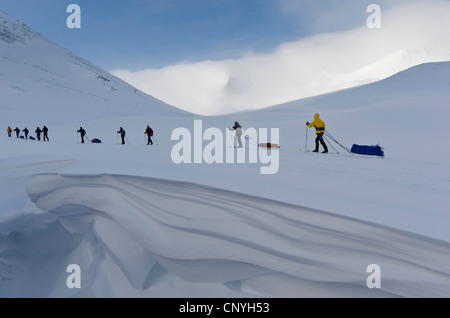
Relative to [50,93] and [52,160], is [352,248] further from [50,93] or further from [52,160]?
[50,93]

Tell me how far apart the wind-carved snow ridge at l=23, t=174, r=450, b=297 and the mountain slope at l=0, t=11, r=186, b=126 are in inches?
1935

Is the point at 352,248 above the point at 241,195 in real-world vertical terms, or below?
below

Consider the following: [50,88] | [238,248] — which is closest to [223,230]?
[238,248]

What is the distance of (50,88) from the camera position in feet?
195

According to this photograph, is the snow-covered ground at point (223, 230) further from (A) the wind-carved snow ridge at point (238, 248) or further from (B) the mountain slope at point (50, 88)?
(B) the mountain slope at point (50, 88)

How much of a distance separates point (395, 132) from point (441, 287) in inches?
644

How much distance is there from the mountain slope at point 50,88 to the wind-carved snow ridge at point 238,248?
4915cm

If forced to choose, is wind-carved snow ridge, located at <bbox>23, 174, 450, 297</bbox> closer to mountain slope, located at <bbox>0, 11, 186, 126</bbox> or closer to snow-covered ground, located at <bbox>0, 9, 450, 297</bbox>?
snow-covered ground, located at <bbox>0, 9, 450, 297</bbox>

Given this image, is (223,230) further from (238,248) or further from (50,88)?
(50,88)

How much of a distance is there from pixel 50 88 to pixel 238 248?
229 feet

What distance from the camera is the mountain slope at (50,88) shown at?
49.4 meters
